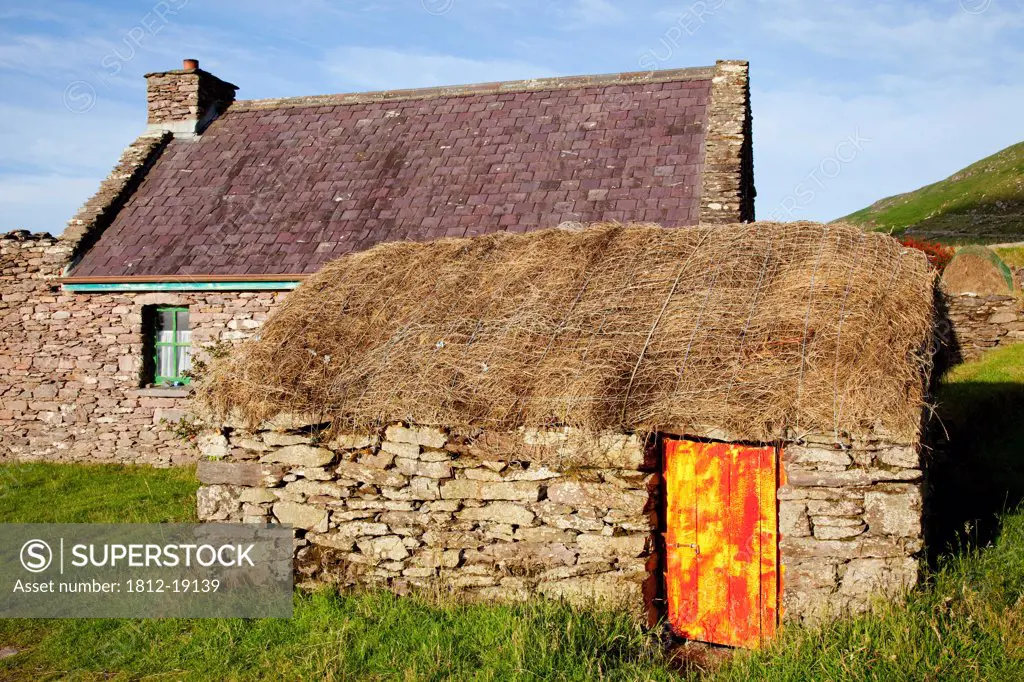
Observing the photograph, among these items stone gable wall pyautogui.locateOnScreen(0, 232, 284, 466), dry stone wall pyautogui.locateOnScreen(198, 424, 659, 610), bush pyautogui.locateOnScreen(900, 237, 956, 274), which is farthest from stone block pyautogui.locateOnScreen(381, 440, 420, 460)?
bush pyautogui.locateOnScreen(900, 237, 956, 274)

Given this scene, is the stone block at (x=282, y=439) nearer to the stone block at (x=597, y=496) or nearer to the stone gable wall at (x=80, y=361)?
the stone block at (x=597, y=496)

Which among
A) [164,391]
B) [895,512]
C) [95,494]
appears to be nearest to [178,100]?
[164,391]

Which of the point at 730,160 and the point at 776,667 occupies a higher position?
the point at 730,160

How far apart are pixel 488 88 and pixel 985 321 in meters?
9.84


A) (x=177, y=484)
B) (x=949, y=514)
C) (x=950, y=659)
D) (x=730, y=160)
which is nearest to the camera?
(x=950, y=659)

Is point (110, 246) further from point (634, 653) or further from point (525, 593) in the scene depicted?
point (634, 653)

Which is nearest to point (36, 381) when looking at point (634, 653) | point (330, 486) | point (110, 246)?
point (110, 246)

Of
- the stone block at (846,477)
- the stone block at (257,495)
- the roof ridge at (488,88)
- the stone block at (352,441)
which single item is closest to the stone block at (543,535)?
the stone block at (352,441)

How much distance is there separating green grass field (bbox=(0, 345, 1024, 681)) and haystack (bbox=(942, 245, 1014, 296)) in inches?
335

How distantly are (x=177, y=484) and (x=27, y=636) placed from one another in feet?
14.1

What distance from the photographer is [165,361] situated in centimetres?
1266

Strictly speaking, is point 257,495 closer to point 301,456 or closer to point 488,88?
point 301,456

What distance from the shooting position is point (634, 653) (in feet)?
17.5

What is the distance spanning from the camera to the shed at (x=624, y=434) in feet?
17.6
